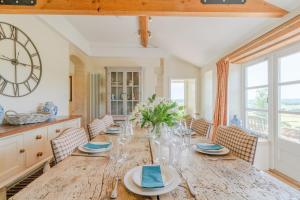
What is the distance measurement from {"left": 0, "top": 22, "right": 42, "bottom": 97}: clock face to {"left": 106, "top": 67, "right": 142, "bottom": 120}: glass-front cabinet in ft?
6.71

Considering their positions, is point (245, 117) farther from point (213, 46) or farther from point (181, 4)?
point (181, 4)

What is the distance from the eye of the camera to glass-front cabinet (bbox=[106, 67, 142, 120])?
4699mm

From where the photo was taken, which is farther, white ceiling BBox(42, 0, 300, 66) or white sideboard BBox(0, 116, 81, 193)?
white ceiling BBox(42, 0, 300, 66)

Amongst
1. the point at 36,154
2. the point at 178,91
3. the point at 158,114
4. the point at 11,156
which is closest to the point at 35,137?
the point at 36,154

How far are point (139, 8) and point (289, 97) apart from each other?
6.91ft

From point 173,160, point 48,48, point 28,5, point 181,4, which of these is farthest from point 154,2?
point 48,48

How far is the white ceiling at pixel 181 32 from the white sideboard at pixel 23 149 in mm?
1618

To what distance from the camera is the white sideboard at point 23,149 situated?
5.52 ft

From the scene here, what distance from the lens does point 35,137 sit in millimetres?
2133

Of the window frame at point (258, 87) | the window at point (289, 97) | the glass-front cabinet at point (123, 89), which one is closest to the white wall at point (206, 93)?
the window frame at point (258, 87)

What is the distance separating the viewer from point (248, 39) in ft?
8.83

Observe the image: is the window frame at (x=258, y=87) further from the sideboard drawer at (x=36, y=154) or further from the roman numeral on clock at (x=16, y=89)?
the roman numeral on clock at (x=16, y=89)

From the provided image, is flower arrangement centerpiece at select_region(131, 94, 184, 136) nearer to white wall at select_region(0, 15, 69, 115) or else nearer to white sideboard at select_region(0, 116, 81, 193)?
white sideboard at select_region(0, 116, 81, 193)

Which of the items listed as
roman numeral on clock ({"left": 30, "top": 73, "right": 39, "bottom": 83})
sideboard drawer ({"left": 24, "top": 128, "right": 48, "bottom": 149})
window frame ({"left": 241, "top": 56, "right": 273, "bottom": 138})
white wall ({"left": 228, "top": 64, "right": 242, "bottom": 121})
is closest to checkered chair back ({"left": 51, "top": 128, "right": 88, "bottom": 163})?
sideboard drawer ({"left": 24, "top": 128, "right": 48, "bottom": 149})
